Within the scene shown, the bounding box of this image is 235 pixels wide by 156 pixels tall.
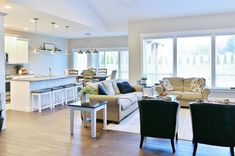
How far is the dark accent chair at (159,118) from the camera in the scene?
11.2ft

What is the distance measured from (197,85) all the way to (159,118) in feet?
12.6

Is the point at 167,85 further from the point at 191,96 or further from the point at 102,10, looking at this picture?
the point at 102,10

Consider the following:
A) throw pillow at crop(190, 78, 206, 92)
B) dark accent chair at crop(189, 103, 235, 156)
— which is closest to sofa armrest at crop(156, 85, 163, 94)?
throw pillow at crop(190, 78, 206, 92)

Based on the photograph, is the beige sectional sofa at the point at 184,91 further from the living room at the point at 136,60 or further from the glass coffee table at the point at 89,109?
the glass coffee table at the point at 89,109

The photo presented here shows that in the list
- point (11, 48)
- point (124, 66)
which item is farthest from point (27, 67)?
point (124, 66)

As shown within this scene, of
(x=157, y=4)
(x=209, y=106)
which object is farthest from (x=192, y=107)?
(x=157, y=4)

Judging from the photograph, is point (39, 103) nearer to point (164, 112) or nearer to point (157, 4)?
point (164, 112)

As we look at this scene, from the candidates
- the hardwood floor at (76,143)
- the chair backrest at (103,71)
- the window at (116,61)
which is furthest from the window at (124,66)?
the hardwood floor at (76,143)

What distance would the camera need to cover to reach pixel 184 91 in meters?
7.04

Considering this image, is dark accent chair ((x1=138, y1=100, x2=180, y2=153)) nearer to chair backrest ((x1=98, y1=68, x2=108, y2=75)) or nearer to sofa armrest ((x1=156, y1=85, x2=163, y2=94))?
sofa armrest ((x1=156, y1=85, x2=163, y2=94))

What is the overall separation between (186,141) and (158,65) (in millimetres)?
4769

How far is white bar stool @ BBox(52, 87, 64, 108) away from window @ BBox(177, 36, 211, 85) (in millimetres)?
4303

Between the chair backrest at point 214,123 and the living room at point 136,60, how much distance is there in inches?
13.7

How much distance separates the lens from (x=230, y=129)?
10.0 feet
